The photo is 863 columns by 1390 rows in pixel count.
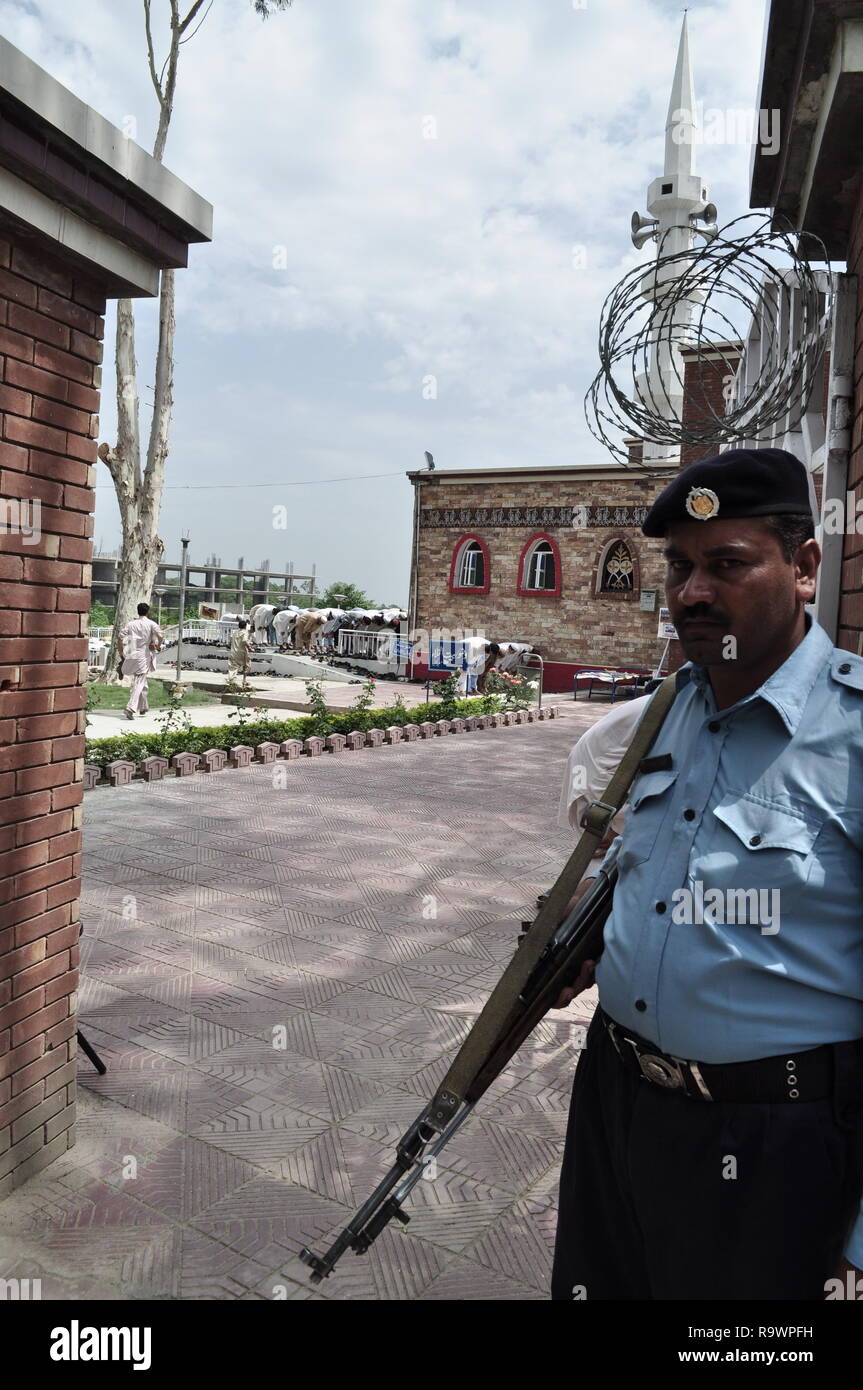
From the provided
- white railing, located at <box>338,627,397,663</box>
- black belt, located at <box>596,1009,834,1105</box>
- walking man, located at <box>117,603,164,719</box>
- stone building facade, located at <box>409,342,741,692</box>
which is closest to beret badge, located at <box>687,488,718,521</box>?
black belt, located at <box>596,1009,834,1105</box>

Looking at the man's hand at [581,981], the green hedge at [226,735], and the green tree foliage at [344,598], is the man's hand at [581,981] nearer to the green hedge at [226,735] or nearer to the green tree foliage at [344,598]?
the green hedge at [226,735]

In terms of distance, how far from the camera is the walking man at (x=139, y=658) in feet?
48.8

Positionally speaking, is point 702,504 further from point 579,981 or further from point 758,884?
point 579,981

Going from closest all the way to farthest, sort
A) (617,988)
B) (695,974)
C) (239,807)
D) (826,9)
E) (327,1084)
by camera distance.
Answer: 1. (695,974)
2. (617,988)
3. (826,9)
4. (327,1084)
5. (239,807)

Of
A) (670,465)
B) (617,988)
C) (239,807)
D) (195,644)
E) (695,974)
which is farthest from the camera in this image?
(195,644)

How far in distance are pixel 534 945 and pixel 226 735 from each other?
33.1 ft

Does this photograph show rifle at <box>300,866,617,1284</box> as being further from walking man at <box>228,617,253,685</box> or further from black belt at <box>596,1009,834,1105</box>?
walking man at <box>228,617,253,685</box>

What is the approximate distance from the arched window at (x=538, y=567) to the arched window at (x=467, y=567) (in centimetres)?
152

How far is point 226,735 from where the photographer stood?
1170 centimetres

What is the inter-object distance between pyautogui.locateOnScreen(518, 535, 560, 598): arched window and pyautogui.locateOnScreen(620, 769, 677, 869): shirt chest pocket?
84.9ft

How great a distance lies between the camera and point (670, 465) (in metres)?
23.7
